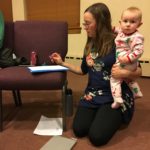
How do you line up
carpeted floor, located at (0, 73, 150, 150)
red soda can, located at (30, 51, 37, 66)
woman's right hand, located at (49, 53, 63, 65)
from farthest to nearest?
red soda can, located at (30, 51, 37, 66), woman's right hand, located at (49, 53, 63, 65), carpeted floor, located at (0, 73, 150, 150)

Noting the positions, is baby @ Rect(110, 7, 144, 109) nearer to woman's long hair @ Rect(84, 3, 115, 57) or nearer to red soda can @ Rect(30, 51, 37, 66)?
woman's long hair @ Rect(84, 3, 115, 57)

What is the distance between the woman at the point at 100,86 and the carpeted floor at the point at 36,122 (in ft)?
0.29

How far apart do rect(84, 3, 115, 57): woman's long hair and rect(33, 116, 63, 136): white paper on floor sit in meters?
0.62

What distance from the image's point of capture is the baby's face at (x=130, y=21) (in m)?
1.58

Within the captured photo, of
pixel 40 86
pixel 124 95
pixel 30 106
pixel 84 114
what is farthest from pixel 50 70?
pixel 30 106

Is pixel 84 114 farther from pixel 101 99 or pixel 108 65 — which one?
pixel 108 65

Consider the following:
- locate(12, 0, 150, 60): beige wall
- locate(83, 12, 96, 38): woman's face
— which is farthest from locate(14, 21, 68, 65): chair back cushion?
locate(12, 0, 150, 60): beige wall

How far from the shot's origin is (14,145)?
169 cm

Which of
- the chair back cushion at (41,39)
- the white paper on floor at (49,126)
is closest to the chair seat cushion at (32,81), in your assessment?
the white paper on floor at (49,126)

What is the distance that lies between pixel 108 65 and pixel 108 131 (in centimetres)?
44

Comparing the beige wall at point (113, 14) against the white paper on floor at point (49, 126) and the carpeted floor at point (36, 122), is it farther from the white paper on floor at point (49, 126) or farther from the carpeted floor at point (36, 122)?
the white paper on floor at point (49, 126)

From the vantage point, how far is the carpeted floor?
168 centimetres

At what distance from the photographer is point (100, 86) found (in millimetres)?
1817

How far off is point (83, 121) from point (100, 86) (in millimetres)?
272
